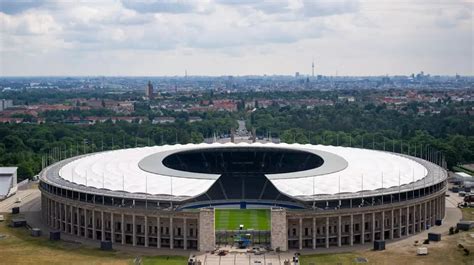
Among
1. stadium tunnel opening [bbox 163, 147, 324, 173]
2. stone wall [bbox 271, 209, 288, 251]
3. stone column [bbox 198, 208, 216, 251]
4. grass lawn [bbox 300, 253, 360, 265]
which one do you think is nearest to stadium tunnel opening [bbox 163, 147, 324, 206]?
stadium tunnel opening [bbox 163, 147, 324, 173]

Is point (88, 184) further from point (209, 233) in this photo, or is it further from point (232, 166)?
point (232, 166)

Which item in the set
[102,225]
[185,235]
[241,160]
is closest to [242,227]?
[185,235]

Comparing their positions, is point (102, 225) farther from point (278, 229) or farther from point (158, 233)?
point (278, 229)

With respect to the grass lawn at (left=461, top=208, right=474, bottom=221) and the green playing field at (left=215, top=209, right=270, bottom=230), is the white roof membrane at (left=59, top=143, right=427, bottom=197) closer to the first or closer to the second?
the green playing field at (left=215, top=209, right=270, bottom=230)

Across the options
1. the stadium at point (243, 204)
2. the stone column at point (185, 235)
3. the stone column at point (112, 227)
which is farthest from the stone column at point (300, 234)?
the stone column at point (112, 227)

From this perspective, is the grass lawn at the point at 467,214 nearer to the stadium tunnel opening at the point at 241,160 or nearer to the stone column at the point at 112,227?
the stadium tunnel opening at the point at 241,160
